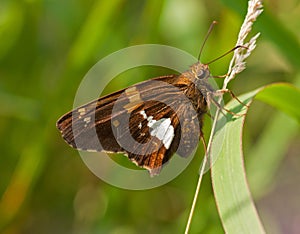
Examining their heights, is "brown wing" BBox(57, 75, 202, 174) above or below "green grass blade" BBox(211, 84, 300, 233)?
above

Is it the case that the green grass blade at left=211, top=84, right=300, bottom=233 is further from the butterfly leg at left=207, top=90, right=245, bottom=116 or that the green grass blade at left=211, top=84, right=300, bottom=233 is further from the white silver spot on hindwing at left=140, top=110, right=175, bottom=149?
the white silver spot on hindwing at left=140, top=110, right=175, bottom=149

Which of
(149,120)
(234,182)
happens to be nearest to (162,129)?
(149,120)

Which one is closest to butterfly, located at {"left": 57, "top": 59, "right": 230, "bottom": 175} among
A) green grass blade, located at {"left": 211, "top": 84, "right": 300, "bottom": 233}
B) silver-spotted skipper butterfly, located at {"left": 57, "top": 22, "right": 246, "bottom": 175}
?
silver-spotted skipper butterfly, located at {"left": 57, "top": 22, "right": 246, "bottom": 175}

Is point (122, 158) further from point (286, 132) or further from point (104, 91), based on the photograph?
point (286, 132)

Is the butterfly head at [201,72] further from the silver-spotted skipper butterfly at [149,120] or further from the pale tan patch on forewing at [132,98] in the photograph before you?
the pale tan patch on forewing at [132,98]

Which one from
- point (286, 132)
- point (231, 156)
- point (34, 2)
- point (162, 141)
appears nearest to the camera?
point (231, 156)

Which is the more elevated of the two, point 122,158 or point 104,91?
point 104,91

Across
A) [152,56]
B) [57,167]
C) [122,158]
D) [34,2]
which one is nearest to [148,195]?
[122,158]
